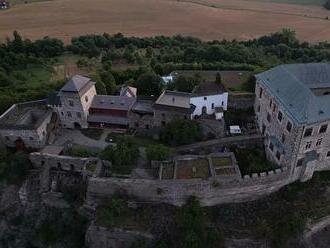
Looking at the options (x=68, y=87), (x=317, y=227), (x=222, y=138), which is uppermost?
(x=68, y=87)

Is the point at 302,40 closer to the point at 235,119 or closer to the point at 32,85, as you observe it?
the point at 235,119

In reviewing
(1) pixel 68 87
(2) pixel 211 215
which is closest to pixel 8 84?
(1) pixel 68 87

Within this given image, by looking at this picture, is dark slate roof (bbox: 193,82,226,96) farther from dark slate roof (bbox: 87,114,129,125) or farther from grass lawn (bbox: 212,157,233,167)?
dark slate roof (bbox: 87,114,129,125)

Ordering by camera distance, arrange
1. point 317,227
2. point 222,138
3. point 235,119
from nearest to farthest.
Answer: point 317,227
point 222,138
point 235,119

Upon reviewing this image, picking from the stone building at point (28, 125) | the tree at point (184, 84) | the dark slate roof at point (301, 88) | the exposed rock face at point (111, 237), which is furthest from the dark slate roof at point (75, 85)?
the dark slate roof at point (301, 88)

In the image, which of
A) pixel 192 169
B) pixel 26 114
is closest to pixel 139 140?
pixel 192 169

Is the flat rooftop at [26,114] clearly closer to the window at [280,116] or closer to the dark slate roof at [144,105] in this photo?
the dark slate roof at [144,105]
